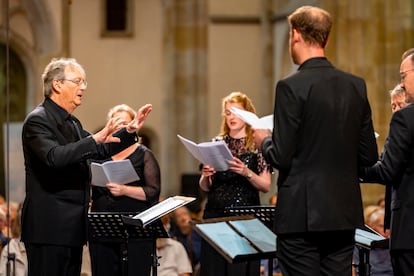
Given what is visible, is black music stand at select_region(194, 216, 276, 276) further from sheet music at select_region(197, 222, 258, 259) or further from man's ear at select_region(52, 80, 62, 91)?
man's ear at select_region(52, 80, 62, 91)

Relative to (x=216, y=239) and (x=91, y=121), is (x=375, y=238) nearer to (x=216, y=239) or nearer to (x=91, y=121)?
(x=216, y=239)

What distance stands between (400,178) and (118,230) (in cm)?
224

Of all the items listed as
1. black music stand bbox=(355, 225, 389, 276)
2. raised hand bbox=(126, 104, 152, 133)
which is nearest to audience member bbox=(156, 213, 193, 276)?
raised hand bbox=(126, 104, 152, 133)

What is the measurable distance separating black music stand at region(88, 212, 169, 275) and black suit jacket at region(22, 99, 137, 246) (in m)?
0.71

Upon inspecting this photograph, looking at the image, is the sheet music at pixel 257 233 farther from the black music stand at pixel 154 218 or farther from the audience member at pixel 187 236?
the audience member at pixel 187 236

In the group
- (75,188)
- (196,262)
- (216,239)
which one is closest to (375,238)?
(216,239)

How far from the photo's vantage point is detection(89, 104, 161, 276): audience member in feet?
24.5

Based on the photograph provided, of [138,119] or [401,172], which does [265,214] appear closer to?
[138,119]

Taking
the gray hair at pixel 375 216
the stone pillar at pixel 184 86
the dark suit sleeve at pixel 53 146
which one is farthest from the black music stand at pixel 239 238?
the stone pillar at pixel 184 86

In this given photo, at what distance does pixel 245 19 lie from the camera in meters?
18.0

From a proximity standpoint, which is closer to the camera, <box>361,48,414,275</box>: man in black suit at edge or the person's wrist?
<box>361,48,414,275</box>: man in black suit at edge

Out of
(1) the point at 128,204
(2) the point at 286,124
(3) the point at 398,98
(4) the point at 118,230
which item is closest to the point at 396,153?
(2) the point at 286,124

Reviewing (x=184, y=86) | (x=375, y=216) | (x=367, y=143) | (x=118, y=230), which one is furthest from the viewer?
(x=184, y=86)

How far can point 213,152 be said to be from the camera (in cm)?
700
